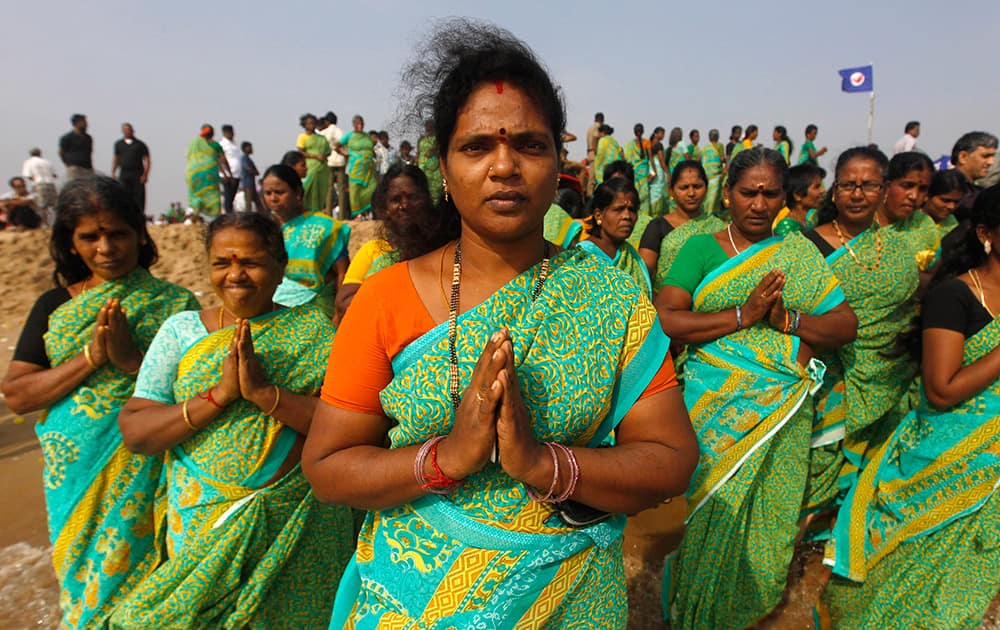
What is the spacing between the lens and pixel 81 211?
2352mm

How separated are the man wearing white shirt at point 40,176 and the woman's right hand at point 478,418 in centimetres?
1272

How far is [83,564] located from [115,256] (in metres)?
1.27

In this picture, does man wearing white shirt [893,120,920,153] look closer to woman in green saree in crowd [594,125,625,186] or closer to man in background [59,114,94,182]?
woman in green saree in crowd [594,125,625,186]

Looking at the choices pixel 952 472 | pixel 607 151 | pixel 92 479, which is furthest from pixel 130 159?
pixel 952 472

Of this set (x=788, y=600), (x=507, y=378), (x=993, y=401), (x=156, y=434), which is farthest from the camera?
(x=788, y=600)

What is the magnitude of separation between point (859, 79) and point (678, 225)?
1345cm

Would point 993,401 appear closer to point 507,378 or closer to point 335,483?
point 507,378

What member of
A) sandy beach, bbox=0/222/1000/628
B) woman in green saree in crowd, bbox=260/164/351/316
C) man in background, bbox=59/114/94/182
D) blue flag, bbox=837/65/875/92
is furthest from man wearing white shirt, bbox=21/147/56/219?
blue flag, bbox=837/65/875/92

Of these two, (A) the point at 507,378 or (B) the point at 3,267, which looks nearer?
(A) the point at 507,378

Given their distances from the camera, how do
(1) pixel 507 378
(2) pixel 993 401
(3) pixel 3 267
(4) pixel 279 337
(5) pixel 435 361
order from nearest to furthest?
(1) pixel 507 378 → (5) pixel 435 361 → (4) pixel 279 337 → (2) pixel 993 401 → (3) pixel 3 267

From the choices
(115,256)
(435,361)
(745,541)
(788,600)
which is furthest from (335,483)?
(788,600)

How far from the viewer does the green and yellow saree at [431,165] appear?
1.58 m

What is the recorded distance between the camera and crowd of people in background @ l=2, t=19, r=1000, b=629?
132cm

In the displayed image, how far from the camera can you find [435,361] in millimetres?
1300
